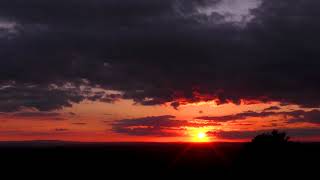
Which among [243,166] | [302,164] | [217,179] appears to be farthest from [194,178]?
[302,164]

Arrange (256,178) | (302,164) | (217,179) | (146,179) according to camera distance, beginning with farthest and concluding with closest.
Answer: (146,179) → (217,179) → (302,164) → (256,178)

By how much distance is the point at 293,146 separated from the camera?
182ft

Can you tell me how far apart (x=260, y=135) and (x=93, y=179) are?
23206mm

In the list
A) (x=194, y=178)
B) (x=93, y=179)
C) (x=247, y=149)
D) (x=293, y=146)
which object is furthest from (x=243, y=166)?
(x=93, y=179)

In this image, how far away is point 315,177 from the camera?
52281 mm

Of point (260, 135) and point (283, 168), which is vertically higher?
point (260, 135)

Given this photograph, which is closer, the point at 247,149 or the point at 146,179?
the point at 247,149

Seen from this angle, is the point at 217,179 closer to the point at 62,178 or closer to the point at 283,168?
the point at 283,168

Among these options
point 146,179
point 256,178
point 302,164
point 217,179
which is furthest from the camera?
point 146,179

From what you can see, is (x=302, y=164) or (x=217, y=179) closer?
(x=302, y=164)

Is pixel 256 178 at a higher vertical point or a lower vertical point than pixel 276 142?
lower

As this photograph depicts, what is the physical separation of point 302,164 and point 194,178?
55.3ft

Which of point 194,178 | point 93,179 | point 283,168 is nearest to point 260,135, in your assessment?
point 283,168

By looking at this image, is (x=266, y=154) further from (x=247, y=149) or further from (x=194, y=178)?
(x=194, y=178)
